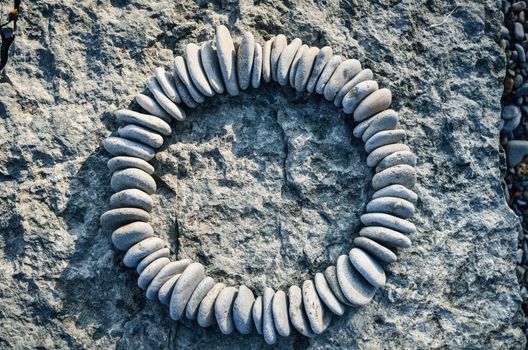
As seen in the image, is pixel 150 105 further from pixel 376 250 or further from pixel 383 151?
pixel 376 250

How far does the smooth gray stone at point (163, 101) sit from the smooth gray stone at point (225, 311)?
0.71m

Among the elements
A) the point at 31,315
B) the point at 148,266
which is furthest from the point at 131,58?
the point at 31,315

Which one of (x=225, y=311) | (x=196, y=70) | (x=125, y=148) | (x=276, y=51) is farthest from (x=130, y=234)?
(x=276, y=51)

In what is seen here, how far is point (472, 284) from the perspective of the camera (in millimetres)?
2283

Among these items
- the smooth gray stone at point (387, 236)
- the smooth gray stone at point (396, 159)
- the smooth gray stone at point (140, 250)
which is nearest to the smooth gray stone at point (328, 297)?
the smooth gray stone at point (387, 236)

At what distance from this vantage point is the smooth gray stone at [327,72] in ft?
7.39

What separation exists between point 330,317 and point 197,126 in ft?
3.00

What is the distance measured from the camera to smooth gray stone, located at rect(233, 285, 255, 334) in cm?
213

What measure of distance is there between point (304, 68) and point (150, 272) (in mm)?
974

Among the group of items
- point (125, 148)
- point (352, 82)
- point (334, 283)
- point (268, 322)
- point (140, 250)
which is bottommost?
Result: point (268, 322)

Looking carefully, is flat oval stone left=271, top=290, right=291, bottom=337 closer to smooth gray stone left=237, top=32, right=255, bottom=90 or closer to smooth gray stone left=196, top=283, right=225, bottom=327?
smooth gray stone left=196, top=283, right=225, bottom=327

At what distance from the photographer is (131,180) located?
2193 millimetres

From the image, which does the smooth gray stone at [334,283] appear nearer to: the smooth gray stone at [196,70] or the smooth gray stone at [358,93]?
the smooth gray stone at [358,93]

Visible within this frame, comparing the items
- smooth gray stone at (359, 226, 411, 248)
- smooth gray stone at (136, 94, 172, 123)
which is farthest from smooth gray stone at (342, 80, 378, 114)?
smooth gray stone at (136, 94, 172, 123)
